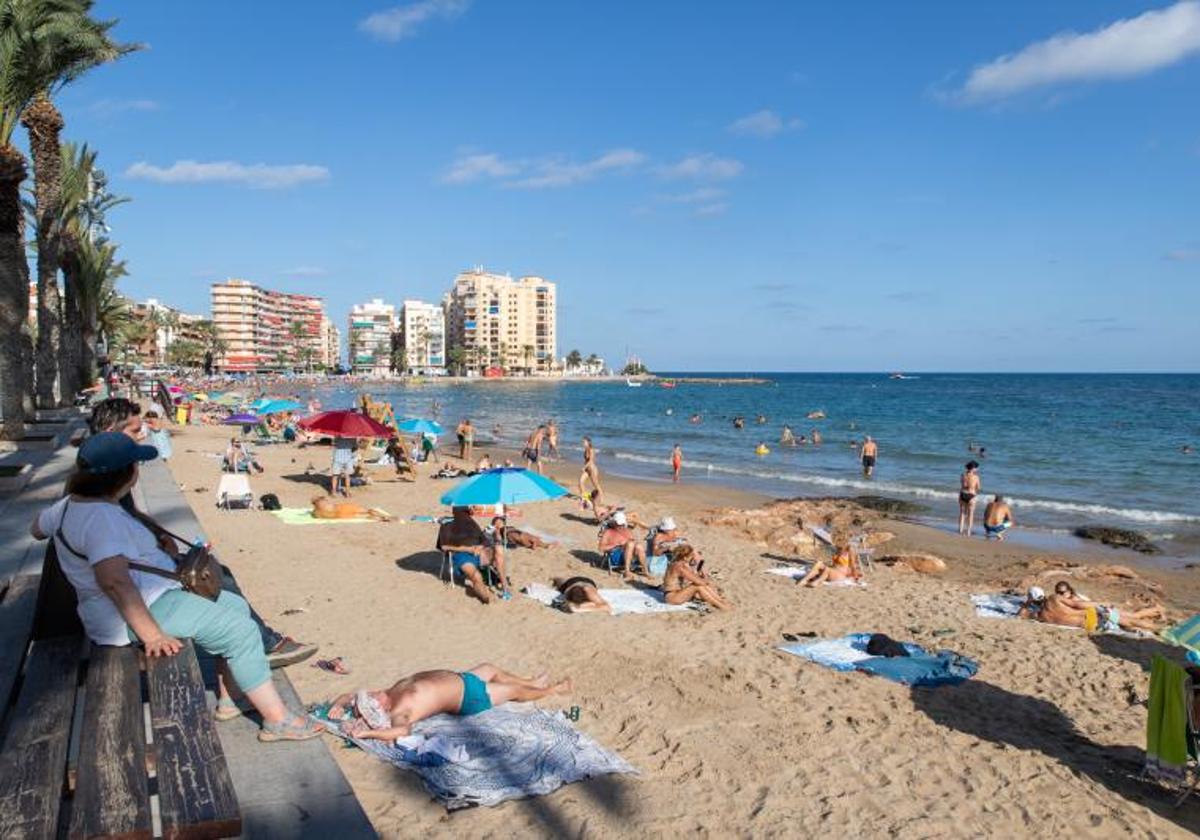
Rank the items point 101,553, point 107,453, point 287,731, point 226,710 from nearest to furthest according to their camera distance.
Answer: point 101,553 → point 107,453 → point 287,731 → point 226,710

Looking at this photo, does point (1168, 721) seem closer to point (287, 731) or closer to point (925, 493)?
point (287, 731)

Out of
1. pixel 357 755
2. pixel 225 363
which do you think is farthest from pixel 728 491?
pixel 225 363

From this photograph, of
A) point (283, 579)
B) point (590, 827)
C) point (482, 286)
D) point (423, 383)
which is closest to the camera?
point (590, 827)

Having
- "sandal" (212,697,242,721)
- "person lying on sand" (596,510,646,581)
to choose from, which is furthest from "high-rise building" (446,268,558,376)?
"sandal" (212,697,242,721)

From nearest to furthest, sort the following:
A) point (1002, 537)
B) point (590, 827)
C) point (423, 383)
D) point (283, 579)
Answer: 1. point (590, 827)
2. point (283, 579)
3. point (1002, 537)
4. point (423, 383)

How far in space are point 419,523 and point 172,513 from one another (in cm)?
681

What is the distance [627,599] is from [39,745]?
7.57 meters

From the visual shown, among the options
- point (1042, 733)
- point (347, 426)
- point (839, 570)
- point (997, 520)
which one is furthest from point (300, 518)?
point (997, 520)

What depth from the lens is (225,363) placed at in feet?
488

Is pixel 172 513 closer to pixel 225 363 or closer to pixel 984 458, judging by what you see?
pixel 984 458

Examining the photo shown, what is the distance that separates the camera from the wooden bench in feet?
8.03

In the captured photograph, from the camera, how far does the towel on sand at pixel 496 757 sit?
485 cm

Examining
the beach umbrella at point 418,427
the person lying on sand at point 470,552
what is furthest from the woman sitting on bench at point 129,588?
the beach umbrella at point 418,427

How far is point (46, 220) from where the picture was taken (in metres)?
21.6
